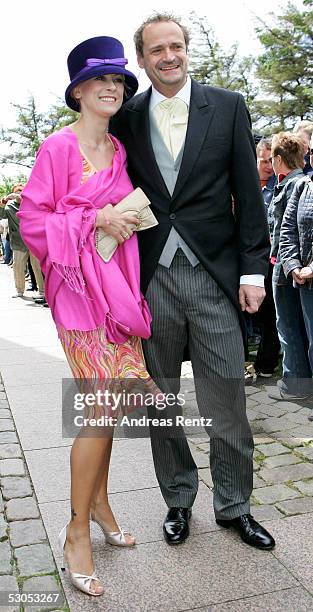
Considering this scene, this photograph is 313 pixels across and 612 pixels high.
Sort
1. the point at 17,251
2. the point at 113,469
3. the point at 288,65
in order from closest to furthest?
the point at 113,469, the point at 17,251, the point at 288,65

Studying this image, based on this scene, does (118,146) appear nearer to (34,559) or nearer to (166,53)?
(166,53)

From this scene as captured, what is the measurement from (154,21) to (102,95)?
41cm

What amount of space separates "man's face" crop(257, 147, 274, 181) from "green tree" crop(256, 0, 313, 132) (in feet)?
77.4

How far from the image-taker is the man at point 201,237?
2842mm

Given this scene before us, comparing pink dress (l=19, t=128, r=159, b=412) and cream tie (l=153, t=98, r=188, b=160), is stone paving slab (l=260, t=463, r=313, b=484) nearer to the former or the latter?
pink dress (l=19, t=128, r=159, b=412)

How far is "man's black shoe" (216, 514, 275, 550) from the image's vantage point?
293 centimetres

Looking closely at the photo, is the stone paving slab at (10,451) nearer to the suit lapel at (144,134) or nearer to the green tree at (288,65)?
the suit lapel at (144,134)

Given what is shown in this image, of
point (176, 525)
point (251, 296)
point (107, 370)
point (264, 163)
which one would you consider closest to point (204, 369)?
point (251, 296)

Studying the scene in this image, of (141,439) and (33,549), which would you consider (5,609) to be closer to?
(33,549)

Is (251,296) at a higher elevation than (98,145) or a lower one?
lower

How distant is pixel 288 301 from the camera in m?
5.30

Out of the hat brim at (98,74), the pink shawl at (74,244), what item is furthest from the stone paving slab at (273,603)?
the hat brim at (98,74)

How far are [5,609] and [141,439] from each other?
194 centimetres

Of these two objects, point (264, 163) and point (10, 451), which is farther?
point (264, 163)
